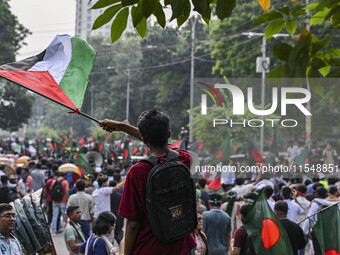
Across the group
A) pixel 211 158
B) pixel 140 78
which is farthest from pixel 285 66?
pixel 140 78

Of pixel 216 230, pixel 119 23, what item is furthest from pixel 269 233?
pixel 119 23

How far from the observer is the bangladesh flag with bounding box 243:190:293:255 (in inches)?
289

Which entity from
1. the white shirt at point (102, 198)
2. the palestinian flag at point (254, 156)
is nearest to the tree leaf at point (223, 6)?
the white shirt at point (102, 198)

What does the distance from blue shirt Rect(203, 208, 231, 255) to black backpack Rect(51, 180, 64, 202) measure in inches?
253

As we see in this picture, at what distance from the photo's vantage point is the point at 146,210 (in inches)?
147

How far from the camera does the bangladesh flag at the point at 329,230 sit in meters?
7.72

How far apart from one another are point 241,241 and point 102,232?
5.97ft

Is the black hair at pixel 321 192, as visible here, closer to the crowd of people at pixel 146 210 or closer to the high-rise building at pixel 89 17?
the crowd of people at pixel 146 210

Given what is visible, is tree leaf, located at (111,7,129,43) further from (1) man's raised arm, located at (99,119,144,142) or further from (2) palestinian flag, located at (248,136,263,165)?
(2) palestinian flag, located at (248,136,263,165)

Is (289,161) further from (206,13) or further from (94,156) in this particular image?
(206,13)

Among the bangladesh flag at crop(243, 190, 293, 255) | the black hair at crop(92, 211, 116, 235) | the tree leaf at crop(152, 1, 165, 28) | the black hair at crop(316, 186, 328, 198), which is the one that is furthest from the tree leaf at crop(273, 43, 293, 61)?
the black hair at crop(316, 186, 328, 198)

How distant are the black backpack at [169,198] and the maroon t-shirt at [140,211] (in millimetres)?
64

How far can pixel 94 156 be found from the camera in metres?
22.5

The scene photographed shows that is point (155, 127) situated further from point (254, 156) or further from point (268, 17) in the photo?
point (254, 156)
